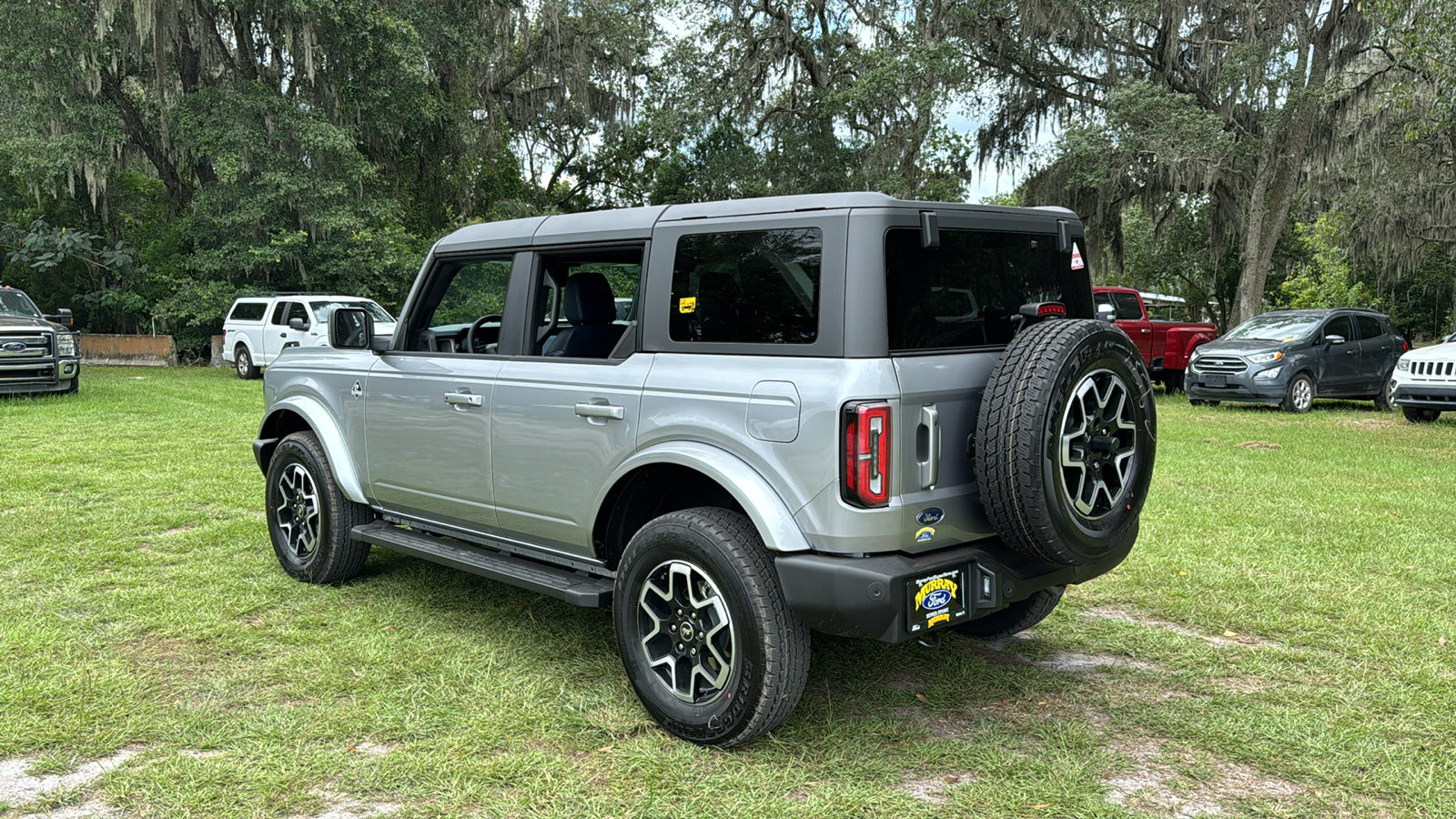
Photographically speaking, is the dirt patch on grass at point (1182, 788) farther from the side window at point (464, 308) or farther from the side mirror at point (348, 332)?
the side mirror at point (348, 332)

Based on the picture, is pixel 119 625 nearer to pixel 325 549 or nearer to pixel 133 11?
pixel 325 549

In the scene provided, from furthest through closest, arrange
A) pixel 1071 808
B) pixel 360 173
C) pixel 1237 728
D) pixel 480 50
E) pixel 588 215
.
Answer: pixel 480 50 < pixel 360 173 < pixel 588 215 < pixel 1237 728 < pixel 1071 808

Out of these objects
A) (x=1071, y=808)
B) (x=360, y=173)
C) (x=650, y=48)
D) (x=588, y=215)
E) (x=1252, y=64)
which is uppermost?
(x=650, y=48)

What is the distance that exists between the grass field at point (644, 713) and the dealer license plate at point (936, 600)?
1.70ft

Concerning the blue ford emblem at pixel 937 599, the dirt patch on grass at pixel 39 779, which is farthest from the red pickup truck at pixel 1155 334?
the dirt patch on grass at pixel 39 779

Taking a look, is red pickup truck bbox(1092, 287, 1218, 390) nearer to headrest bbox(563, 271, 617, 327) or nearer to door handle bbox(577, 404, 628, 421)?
headrest bbox(563, 271, 617, 327)

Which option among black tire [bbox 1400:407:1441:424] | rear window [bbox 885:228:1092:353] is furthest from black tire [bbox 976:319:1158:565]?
black tire [bbox 1400:407:1441:424]

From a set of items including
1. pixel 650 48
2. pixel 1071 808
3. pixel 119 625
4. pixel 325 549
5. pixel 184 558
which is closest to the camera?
pixel 1071 808

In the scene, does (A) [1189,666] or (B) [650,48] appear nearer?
(A) [1189,666]

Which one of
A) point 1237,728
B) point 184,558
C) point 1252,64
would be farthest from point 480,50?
point 1237,728

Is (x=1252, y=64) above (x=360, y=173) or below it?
above

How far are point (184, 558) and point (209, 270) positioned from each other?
19120mm

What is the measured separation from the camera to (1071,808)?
3240mm

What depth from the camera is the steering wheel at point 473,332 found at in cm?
505
